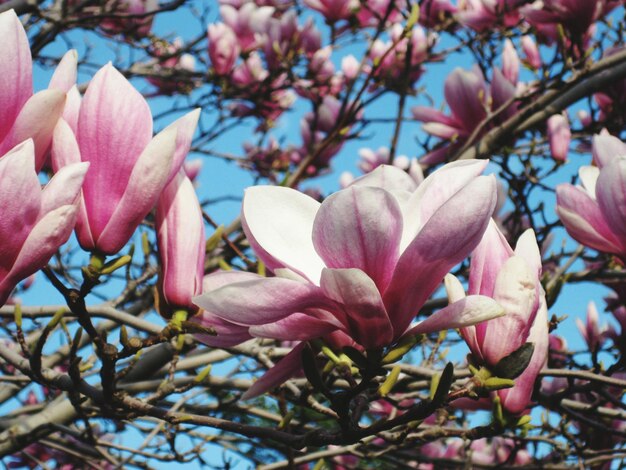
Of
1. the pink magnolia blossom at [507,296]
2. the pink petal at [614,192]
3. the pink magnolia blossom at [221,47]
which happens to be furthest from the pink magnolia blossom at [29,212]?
the pink magnolia blossom at [221,47]

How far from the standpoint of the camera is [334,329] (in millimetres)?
788

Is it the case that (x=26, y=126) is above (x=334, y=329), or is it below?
above

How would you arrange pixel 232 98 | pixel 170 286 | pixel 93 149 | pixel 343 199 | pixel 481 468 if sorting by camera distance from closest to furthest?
pixel 343 199
pixel 93 149
pixel 170 286
pixel 481 468
pixel 232 98

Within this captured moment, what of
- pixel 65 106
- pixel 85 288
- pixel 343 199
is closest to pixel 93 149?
pixel 65 106

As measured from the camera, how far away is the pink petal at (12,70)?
71cm

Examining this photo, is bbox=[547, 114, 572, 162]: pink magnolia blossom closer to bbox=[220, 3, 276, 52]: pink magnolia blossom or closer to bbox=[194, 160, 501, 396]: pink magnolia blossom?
bbox=[194, 160, 501, 396]: pink magnolia blossom

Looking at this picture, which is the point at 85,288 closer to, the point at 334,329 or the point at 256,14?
the point at 334,329

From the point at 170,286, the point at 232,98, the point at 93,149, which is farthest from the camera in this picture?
the point at 232,98

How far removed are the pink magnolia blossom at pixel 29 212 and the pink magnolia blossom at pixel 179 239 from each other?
18cm

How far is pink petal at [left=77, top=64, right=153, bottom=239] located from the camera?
2.57 feet

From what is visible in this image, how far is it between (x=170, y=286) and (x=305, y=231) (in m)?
0.21

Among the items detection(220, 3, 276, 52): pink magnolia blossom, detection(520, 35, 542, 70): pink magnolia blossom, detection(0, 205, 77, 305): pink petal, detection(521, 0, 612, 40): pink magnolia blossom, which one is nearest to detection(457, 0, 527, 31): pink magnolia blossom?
detection(520, 35, 542, 70): pink magnolia blossom

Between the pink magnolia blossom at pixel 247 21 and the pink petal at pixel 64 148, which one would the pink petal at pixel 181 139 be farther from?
the pink magnolia blossom at pixel 247 21

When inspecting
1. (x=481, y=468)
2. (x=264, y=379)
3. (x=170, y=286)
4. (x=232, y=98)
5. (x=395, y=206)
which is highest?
(x=232, y=98)
